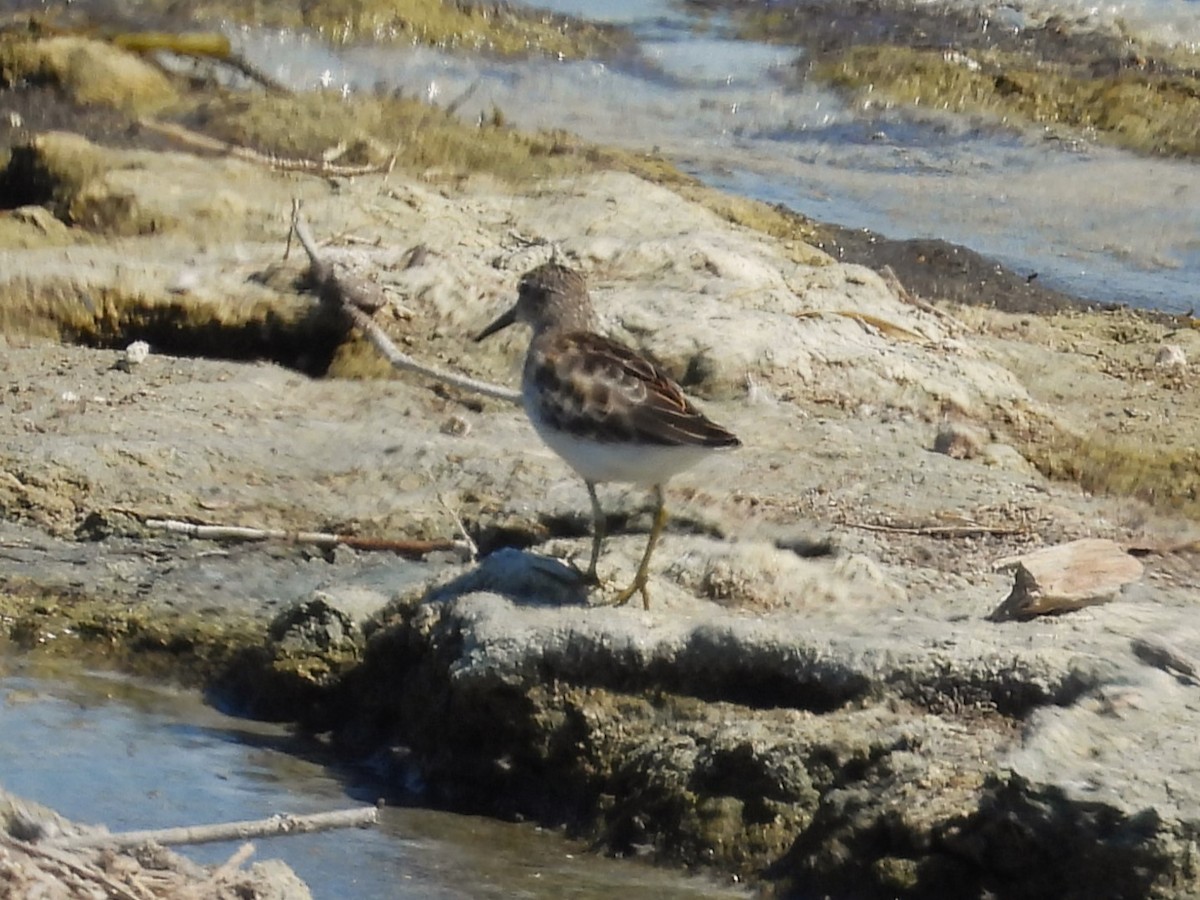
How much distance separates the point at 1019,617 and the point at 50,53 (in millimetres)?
8002

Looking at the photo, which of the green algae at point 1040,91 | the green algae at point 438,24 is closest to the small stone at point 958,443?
the green algae at point 1040,91

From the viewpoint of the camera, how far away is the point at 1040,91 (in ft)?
47.5

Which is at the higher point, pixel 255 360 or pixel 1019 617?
pixel 1019 617

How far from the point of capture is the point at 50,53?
37.6 ft

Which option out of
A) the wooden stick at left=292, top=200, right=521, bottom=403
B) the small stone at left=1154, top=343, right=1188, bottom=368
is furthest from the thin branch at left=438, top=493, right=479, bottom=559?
the small stone at left=1154, top=343, right=1188, bottom=368

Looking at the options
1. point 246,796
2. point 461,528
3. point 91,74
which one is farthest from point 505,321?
Answer: point 91,74

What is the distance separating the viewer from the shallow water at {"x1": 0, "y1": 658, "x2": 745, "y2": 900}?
4.41 metres

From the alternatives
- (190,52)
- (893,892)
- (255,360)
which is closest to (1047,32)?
(190,52)

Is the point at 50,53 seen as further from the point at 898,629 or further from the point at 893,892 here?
the point at 893,892

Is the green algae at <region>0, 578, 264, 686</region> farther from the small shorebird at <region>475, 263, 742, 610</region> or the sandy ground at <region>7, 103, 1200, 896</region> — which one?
the small shorebird at <region>475, 263, 742, 610</region>

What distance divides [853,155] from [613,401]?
334 inches

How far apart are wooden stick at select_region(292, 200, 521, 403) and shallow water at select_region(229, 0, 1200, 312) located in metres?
4.31

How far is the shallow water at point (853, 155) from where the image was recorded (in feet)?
37.9

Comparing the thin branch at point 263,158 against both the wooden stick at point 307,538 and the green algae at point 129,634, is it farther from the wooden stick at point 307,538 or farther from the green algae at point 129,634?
the green algae at point 129,634
